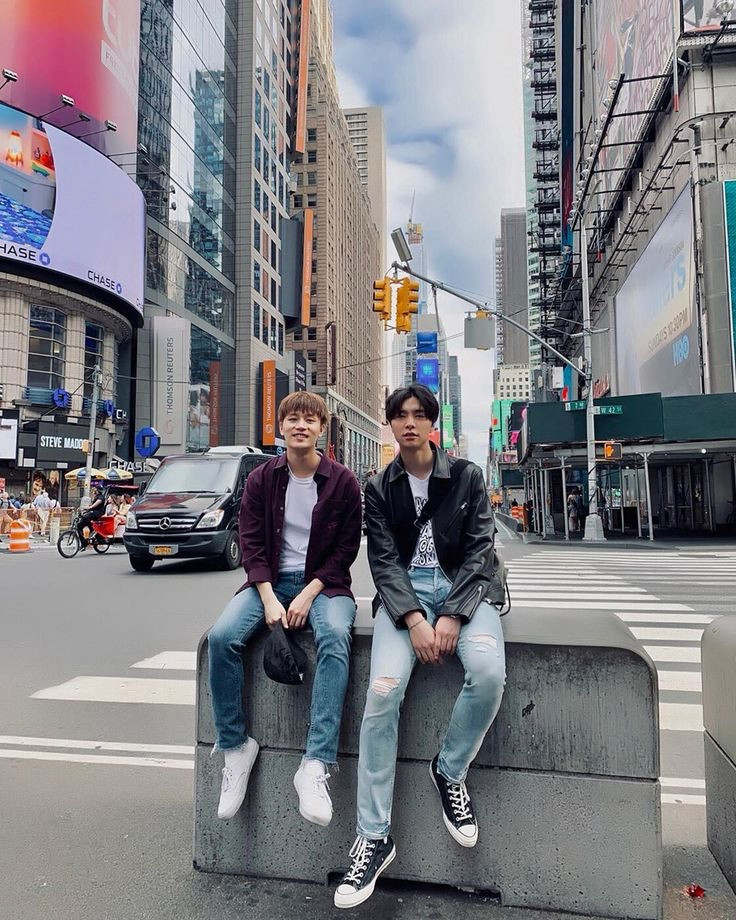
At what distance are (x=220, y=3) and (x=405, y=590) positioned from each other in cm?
6725

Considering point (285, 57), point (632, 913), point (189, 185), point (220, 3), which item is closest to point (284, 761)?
point (632, 913)

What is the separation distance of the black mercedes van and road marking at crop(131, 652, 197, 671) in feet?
19.7

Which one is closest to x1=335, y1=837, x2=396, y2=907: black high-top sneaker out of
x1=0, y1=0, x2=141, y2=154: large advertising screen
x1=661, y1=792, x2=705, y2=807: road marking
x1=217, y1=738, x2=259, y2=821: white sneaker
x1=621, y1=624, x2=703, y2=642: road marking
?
x1=217, y1=738, x2=259, y2=821: white sneaker

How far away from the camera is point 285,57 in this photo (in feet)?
238

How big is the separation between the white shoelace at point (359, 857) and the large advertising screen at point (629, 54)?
31559 millimetres

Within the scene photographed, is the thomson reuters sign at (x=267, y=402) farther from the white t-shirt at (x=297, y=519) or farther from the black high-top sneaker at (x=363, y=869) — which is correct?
the black high-top sneaker at (x=363, y=869)

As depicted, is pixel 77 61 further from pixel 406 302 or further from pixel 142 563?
pixel 142 563

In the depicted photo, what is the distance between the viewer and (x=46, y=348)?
37.5m

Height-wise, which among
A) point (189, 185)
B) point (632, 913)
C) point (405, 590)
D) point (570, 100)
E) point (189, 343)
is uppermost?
point (570, 100)

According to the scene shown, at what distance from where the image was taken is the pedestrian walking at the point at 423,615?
2.53m

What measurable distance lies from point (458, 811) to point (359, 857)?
394mm

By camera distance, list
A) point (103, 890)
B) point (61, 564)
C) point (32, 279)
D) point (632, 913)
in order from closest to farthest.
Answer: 1. point (632, 913)
2. point (103, 890)
3. point (61, 564)
4. point (32, 279)

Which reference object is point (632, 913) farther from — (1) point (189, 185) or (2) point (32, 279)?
(1) point (189, 185)

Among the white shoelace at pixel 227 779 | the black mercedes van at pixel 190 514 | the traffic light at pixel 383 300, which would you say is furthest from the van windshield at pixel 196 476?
the white shoelace at pixel 227 779
